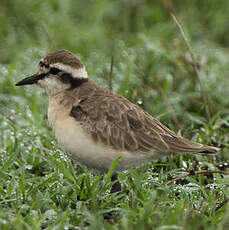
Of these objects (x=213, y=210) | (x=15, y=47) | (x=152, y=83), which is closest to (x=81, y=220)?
(x=213, y=210)

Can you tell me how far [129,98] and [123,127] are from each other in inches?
71.2

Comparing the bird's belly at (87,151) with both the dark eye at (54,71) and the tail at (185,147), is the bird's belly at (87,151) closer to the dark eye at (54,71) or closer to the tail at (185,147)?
the tail at (185,147)

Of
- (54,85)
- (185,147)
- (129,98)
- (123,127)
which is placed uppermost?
(54,85)

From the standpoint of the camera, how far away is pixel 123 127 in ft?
16.1

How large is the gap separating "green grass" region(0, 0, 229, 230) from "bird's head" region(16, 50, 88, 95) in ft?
2.11

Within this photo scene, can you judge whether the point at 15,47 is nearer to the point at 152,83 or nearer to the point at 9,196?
the point at 152,83

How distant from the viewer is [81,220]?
4363 mm

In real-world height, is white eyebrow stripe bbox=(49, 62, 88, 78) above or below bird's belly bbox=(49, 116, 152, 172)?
above

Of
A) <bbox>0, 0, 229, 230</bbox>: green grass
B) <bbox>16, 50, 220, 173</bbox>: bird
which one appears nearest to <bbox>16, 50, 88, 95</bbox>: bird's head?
<bbox>16, 50, 220, 173</bbox>: bird

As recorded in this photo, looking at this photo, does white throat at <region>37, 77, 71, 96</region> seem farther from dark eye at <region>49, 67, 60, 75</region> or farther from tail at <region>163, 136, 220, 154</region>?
tail at <region>163, 136, 220, 154</region>

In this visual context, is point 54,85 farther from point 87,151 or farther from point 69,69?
point 87,151

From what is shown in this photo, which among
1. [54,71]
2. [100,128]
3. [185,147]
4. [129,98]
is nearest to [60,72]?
[54,71]

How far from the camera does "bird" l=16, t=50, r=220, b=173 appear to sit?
4.76m

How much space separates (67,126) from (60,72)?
675mm
